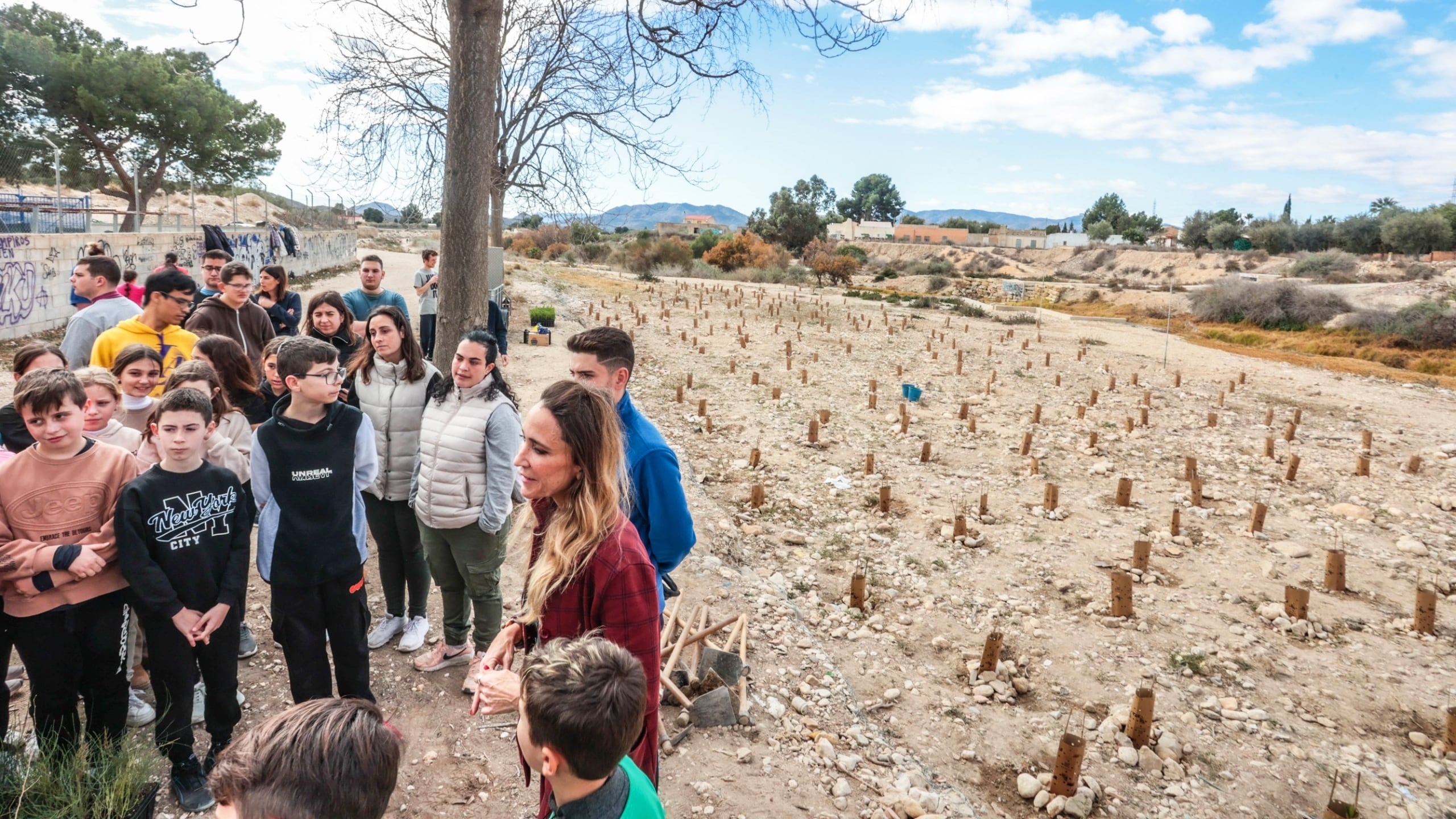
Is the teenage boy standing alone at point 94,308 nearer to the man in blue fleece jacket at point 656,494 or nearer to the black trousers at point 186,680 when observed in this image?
the black trousers at point 186,680

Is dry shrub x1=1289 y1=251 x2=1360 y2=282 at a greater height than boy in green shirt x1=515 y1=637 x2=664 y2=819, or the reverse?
dry shrub x1=1289 y1=251 x2=1360 y2=282

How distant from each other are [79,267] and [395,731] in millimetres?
4972

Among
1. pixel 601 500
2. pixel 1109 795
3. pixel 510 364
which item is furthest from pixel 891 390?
pixel 601 500

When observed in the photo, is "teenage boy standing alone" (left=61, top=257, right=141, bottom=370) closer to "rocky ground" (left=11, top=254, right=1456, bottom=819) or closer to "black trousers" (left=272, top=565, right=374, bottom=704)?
"rocky ground" (left=11, top=254, right=1456, bottom=819)

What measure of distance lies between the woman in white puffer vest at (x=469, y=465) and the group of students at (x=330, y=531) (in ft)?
0.03

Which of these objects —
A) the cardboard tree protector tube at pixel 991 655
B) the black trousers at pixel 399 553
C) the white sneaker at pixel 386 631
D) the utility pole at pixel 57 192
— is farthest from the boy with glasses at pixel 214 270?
the utility pole at pixel 57 192

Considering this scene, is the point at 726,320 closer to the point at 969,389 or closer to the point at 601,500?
the point at 969,389

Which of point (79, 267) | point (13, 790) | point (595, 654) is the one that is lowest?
point (13, 790)

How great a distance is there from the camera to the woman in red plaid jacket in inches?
72.8

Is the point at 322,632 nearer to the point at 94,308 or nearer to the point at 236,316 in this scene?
the point at 236,316

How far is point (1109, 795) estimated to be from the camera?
4.06 meters

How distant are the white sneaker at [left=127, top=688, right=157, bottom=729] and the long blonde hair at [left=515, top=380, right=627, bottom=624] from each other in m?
2.56

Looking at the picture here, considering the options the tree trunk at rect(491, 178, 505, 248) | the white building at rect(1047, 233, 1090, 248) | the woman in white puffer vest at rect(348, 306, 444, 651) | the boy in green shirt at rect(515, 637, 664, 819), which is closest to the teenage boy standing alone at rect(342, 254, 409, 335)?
the woman in white puffer vest at rect(348, 306, 444, 651)

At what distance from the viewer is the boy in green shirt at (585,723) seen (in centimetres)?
152
